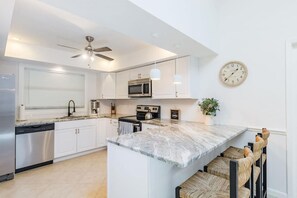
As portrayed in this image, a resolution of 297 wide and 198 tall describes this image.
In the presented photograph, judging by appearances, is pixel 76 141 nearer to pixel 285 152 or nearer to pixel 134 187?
pixel 134 187

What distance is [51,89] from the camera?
409cm

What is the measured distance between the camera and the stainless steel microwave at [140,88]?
363 centimetres

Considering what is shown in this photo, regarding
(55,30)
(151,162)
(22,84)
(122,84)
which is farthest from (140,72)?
(151,162)

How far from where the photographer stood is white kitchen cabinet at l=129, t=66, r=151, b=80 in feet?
12.3

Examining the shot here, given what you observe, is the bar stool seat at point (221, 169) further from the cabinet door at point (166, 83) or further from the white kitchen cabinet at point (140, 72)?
the white kitchen cabinet at point (140, 72)

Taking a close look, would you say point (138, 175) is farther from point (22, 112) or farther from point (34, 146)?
point (22, 112)

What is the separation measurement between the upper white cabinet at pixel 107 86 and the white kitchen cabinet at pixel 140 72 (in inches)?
29.6

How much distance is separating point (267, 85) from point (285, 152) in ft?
3.11

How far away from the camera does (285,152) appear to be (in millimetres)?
2199

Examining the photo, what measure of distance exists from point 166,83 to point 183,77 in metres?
0.44

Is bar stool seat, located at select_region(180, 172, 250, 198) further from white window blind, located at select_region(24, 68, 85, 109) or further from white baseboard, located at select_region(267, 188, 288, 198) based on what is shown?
white window blind, located at select_region(24, 68, 85, 109)

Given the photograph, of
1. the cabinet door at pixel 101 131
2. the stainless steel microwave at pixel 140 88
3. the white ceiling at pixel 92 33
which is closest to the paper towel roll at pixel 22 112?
the white ceiling at pixel 92 33

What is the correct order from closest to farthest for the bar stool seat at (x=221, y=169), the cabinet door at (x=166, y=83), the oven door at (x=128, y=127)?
the bar stool seat at (x=221, y=169) < the cabinet door at (x=166, y=83) < the oven door at (x=128, y=127)

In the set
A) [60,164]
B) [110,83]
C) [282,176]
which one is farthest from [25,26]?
[282,176]
